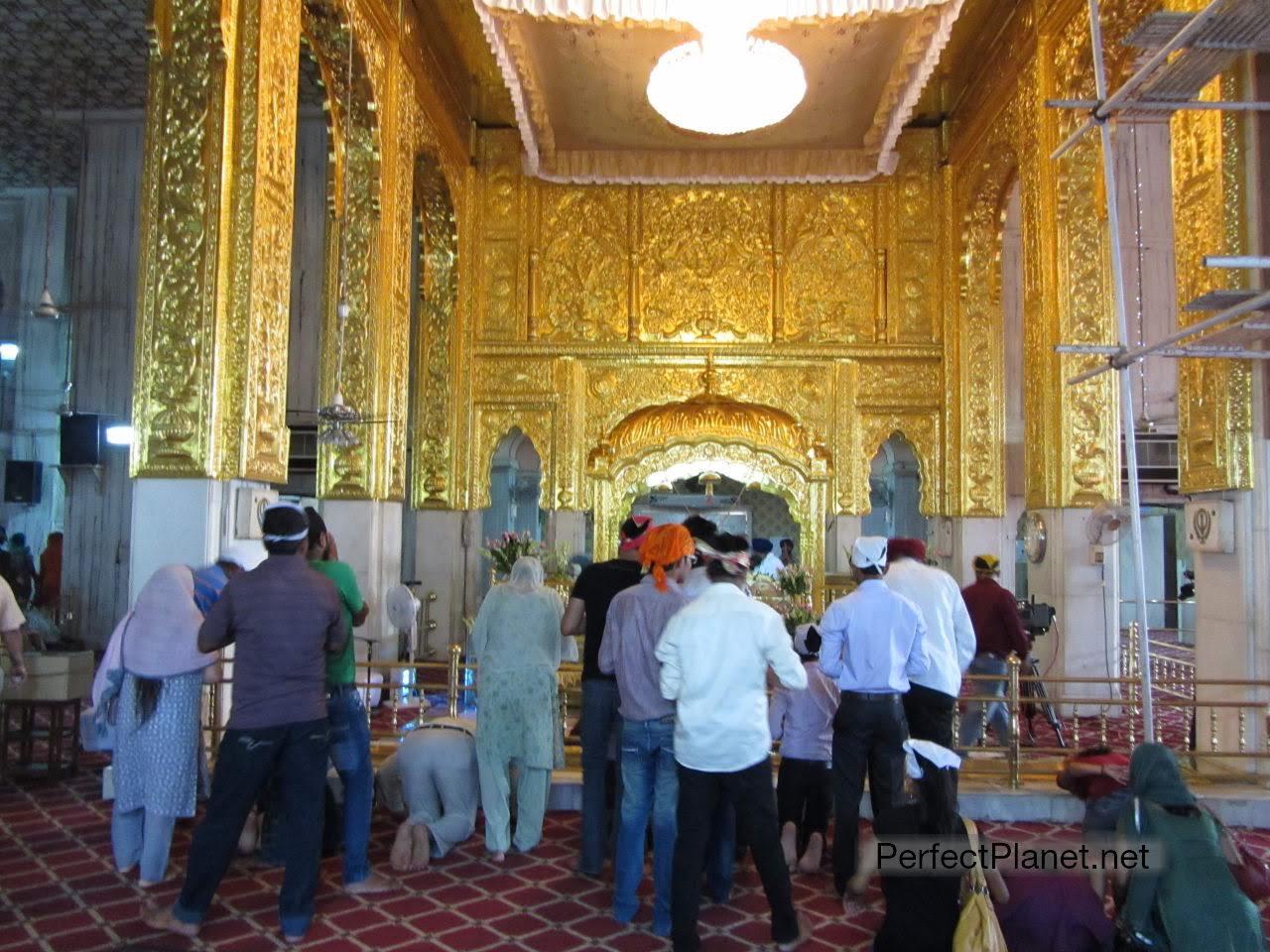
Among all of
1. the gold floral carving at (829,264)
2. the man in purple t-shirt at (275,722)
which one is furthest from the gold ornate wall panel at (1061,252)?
the man in purple t-shirt at (275,722)

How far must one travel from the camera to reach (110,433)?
1257 centimetres

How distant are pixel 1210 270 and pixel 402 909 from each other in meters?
5.83

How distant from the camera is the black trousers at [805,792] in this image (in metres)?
4.58

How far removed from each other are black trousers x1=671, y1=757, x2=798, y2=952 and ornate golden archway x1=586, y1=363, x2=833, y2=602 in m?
8.50

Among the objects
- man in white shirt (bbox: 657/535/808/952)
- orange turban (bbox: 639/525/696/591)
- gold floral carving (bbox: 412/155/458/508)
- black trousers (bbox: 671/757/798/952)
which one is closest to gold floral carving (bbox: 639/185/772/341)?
gold floral carving (bbox: 412/155/458/508)

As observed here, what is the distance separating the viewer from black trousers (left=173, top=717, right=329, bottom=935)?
371 cm

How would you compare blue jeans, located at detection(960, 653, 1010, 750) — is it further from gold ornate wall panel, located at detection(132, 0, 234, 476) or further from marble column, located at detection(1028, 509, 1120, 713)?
gold ornate wall panel, located at detection(132, 0, 234, 476)

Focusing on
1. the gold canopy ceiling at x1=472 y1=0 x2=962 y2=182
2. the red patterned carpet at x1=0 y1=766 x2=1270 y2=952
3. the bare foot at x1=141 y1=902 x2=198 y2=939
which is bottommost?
the red patterned carpet at x1=0 y1=766 x2=1270 y2=952

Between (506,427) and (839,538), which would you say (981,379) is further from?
(506,427)

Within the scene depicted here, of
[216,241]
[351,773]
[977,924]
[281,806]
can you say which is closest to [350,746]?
[351,773]

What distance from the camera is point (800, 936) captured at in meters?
3.77

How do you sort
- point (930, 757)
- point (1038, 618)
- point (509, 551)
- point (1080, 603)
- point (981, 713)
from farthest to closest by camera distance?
1. point (509, 551)
2. point (1080, 603)
3. point (1038, 618)
4. point (981, 713)
5. point (930, 757)

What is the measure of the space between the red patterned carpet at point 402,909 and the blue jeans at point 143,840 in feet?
0.28

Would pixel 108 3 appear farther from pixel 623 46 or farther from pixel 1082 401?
pixel 1082 401
